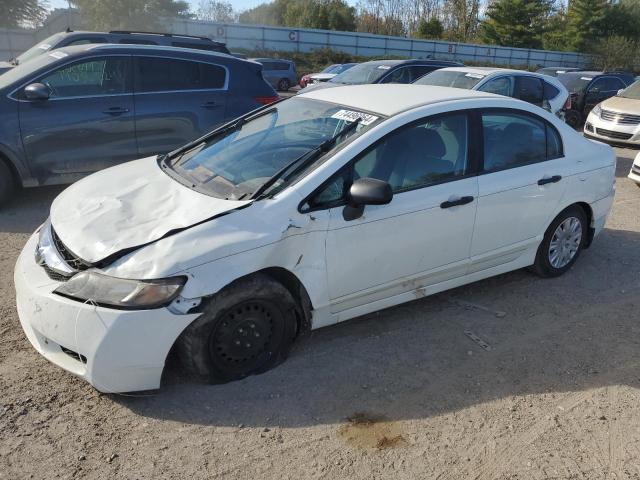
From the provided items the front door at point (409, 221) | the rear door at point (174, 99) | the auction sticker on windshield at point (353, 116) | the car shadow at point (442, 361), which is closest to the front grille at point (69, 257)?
the car shadow at point (442, 361)

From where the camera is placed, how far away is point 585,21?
49969mm

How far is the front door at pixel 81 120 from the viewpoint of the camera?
6.05m

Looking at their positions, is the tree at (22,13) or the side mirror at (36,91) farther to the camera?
the tree at (22,13)

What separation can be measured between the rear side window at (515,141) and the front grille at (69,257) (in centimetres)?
278

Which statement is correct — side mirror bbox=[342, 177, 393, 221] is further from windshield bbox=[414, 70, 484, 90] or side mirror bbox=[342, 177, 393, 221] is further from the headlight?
windshield bbox=[414, 70, 484, 90]

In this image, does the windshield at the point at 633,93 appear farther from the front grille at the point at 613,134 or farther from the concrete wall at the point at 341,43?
the concrete wall at the point at 341,43

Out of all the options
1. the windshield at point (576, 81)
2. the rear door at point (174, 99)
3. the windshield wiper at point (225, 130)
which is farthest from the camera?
Result: the windshield at point (576, 81)

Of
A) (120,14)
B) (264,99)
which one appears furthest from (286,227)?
(120,14)

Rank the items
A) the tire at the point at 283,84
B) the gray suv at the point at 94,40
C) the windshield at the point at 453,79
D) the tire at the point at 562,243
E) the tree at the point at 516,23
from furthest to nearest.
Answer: the tree at the point at 516,23 < the tire at the point at 283,84 < the windshield at the point at 453,79 < the gray suv at the point at 94,40 < the tire at the point at 562,243

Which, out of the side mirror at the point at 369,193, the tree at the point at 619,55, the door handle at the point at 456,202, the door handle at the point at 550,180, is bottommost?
the door handle at the point at 456,202

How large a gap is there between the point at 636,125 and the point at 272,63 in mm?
18515

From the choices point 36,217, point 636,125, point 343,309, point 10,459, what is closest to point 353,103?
point 343,309

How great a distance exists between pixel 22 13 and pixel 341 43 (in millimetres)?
23199

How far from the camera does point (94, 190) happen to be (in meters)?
3.70
